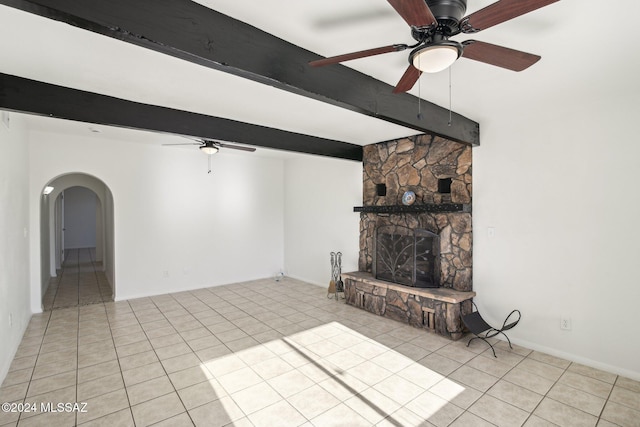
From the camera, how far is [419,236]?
4.47 metres

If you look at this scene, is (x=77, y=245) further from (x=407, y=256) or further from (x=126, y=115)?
(x=407, y=256)

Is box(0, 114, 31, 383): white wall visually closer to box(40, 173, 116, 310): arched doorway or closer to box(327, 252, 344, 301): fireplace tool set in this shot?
box(40, 173, 116, 310): arched doorway

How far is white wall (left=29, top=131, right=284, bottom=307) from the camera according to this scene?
16.4 ft

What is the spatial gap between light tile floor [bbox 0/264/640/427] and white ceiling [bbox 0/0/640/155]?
2684 mm

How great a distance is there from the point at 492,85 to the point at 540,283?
7.45 ft

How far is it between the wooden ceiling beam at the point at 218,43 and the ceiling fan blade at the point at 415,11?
2.85ft

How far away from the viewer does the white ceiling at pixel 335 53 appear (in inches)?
69.0

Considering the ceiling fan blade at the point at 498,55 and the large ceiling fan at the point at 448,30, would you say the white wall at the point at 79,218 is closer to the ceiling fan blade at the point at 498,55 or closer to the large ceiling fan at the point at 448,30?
the large ceiling fan at the point at 448,30

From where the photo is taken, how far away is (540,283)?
350 centimetres

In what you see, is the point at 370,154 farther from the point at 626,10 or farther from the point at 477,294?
the point at 626,10

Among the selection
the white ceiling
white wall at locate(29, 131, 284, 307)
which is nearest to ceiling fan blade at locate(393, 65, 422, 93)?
the white ceiling

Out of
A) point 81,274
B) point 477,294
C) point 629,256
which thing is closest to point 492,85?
point 629,256

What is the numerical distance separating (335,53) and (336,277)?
4270 mm

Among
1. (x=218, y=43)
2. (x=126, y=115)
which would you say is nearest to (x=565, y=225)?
(x=218, y=43)
